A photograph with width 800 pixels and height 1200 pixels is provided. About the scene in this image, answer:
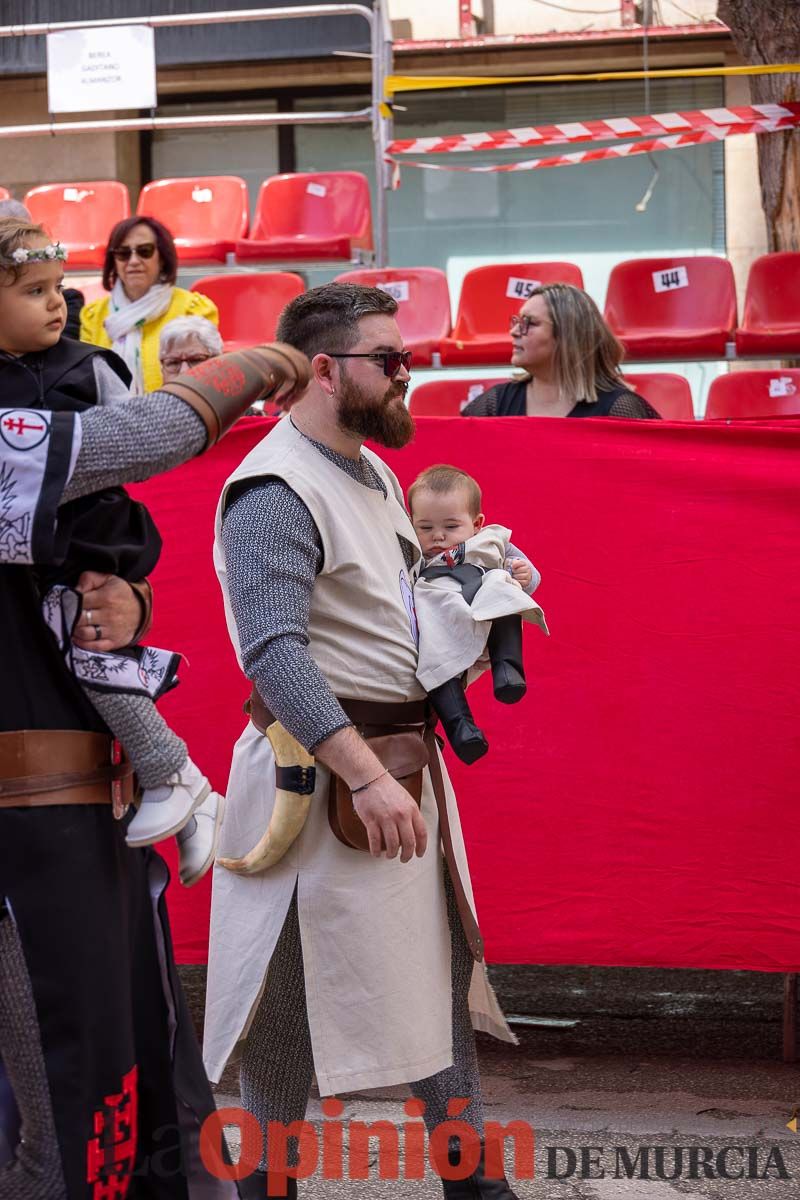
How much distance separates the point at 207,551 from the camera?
436cm

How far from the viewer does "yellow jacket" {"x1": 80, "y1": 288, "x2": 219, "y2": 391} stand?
6.30 meters

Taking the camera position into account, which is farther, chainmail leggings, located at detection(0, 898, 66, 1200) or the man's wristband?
the man's wristband

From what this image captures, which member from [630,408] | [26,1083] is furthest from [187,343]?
[26,1083]

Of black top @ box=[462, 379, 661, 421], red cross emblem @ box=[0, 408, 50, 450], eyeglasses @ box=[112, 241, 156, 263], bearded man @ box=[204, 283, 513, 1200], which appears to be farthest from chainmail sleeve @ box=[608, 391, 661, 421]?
red cross emblem @ box=[0, 408, 50, 450]

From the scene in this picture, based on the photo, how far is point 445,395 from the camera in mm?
7328

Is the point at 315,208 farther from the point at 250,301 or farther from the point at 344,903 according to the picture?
the point at 344,903

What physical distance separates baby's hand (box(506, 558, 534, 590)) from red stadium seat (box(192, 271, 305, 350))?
5396 mm

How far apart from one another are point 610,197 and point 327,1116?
8930 mm

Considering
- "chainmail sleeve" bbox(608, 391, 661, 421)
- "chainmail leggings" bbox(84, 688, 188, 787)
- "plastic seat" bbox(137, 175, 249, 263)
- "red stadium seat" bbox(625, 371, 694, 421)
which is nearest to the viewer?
"chainmail leggings" bbox(84, 688, 188, 787)

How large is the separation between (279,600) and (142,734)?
525 millimetres

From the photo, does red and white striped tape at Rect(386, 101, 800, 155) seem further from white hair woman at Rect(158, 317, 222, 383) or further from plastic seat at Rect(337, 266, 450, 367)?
white hair woman at Rect(158, 317, 222, 383)

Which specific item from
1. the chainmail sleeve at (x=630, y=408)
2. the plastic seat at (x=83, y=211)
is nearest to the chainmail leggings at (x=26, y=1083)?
the chainmail sleeve at (x=630, y=408)

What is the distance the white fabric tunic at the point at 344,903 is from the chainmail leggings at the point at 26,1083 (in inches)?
27.9

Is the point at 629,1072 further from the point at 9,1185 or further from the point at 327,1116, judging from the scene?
the point at 9,1185
